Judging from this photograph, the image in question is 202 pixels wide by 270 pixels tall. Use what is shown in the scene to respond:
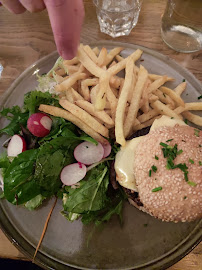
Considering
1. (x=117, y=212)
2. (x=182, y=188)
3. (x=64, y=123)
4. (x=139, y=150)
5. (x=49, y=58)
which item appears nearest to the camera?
(x=182, y=188)

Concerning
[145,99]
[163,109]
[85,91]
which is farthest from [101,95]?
[163,109]

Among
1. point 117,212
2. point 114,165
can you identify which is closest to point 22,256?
point 117,212

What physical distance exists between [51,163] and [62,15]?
1038 mm

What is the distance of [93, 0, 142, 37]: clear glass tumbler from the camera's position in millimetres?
2215

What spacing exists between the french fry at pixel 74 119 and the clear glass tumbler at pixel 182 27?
121 cm

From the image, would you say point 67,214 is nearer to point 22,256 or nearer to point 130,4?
point 22,256

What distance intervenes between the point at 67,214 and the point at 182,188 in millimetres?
731

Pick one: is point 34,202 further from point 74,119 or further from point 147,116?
point 147,116

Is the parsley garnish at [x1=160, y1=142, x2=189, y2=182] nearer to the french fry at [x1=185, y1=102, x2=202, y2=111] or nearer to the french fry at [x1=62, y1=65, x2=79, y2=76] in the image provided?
the french fry at [x1=185, y1=102, x2=202, y2=111]

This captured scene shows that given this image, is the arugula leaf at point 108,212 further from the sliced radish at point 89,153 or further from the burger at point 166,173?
the sliced radish at point 89,153

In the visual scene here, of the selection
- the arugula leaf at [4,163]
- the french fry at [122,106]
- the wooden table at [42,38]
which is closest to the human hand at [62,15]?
the french fry at [122,106]

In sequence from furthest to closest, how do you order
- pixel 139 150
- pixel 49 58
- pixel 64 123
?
pixel 49 58, pixel 64 123, pixel 139 150

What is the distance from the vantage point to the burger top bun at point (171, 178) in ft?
4.12

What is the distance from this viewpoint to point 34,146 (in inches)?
66.9
